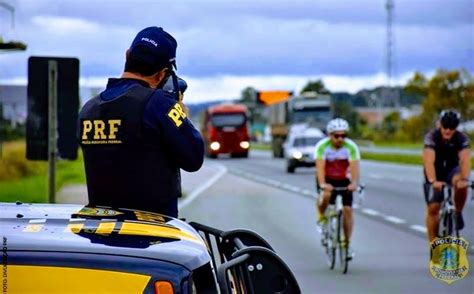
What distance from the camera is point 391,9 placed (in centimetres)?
7956

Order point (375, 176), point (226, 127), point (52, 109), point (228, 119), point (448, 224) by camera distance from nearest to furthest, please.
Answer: point (52, 109)
point (448, 224)
point (375, 176)
point (226, 127)
point (228, 119)

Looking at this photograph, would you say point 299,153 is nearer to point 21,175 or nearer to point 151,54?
point 21,175

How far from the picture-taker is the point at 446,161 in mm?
13969

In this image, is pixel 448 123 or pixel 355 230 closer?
pixel 448 123

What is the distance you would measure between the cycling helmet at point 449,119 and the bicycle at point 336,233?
132 centimetres

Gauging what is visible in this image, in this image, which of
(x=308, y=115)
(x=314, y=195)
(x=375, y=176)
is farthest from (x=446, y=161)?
(x=308, y=115)

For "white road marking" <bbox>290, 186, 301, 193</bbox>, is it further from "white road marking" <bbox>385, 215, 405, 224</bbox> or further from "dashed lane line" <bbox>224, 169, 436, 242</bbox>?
"white road marking" <bbox>385, 215, 405, 224</bbox>

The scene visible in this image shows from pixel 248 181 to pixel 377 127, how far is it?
84058 millimetres

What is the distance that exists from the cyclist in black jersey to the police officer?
8783mm

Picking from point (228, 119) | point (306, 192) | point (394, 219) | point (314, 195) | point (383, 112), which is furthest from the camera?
point (383, 112)

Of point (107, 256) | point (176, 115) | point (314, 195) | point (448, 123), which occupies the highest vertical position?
point (176, 115)

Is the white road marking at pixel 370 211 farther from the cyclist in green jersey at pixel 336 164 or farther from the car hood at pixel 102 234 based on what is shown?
the car hood at pixel 102 234

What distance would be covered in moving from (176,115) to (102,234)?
3.85 feet

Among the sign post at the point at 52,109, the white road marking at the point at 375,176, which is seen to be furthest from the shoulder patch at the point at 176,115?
the white road marking at the point at 375,176
